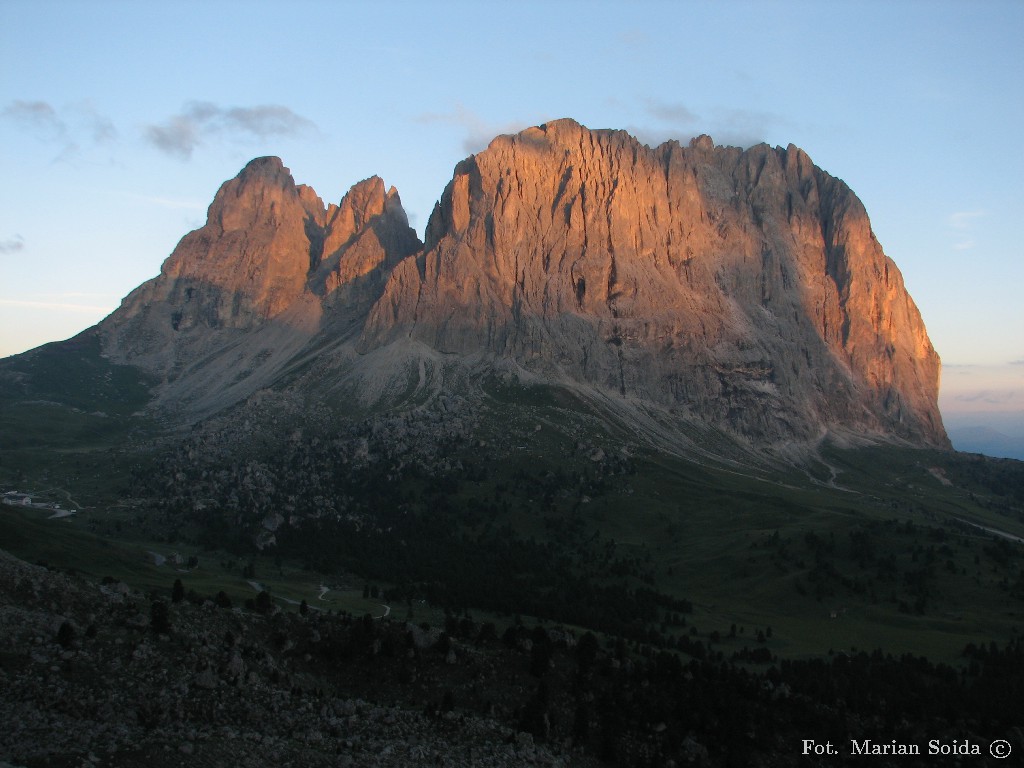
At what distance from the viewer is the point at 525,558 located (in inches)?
6348

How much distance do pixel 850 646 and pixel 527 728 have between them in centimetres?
6376

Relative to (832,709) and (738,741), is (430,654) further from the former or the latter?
(832,709)

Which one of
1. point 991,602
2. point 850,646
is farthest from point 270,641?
point 991,602

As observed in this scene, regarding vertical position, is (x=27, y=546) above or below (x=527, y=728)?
above

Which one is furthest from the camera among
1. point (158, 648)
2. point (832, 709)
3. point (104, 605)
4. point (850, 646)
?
point (850, 646)
